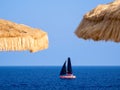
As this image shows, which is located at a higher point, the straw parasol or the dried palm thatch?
the dried palm thatch

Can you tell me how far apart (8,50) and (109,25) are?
232 centimetres

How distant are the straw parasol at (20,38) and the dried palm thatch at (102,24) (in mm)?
1521

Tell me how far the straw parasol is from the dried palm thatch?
1.52 metres

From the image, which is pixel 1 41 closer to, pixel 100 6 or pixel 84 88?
pixel 100 6

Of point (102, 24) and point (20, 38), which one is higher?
point (102, 24)

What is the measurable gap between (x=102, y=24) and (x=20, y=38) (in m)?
2.13

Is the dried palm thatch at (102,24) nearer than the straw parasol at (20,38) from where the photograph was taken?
No

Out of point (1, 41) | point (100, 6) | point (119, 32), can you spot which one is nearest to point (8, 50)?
point (1, 41)

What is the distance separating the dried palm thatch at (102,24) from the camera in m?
8.32

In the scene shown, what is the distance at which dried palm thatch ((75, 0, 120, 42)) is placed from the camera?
8.32 m

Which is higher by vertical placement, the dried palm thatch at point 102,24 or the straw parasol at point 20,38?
the dried palm thatch at point 102,24

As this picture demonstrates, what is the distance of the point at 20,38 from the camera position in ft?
23.0

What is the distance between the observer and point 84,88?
214 feet

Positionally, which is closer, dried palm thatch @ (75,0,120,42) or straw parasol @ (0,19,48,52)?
straw parasol @ (0,19,48,52)
